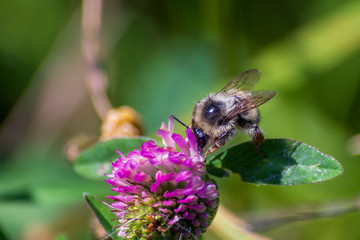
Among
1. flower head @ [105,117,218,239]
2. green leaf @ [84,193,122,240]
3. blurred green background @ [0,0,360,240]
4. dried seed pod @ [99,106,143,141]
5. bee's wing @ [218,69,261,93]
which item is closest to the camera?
flower head @ [105,117,218,239]

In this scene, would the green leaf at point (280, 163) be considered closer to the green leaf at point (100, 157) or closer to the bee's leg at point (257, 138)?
the bee's leg at point (257, 138)

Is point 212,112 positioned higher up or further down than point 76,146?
further down

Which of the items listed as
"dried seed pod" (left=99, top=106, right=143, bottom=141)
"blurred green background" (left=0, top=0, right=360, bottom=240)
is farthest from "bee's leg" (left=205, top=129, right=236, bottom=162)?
"blurred green background" (left=0, top=0, right=360, bottom=240)

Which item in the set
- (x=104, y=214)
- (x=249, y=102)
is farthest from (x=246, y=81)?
(x=104, y=214)

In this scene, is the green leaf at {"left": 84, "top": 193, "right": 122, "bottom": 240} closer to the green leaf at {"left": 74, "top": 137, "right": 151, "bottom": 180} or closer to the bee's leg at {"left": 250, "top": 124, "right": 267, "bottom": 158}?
the green leaf at {"left": 74, "top": 137, "right": 151, "bottom": 180}

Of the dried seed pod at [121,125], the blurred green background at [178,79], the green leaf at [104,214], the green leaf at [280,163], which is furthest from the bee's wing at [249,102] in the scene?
the blurred green background at [178,79]

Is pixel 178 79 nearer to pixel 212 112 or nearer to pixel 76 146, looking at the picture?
pixel 76 146
